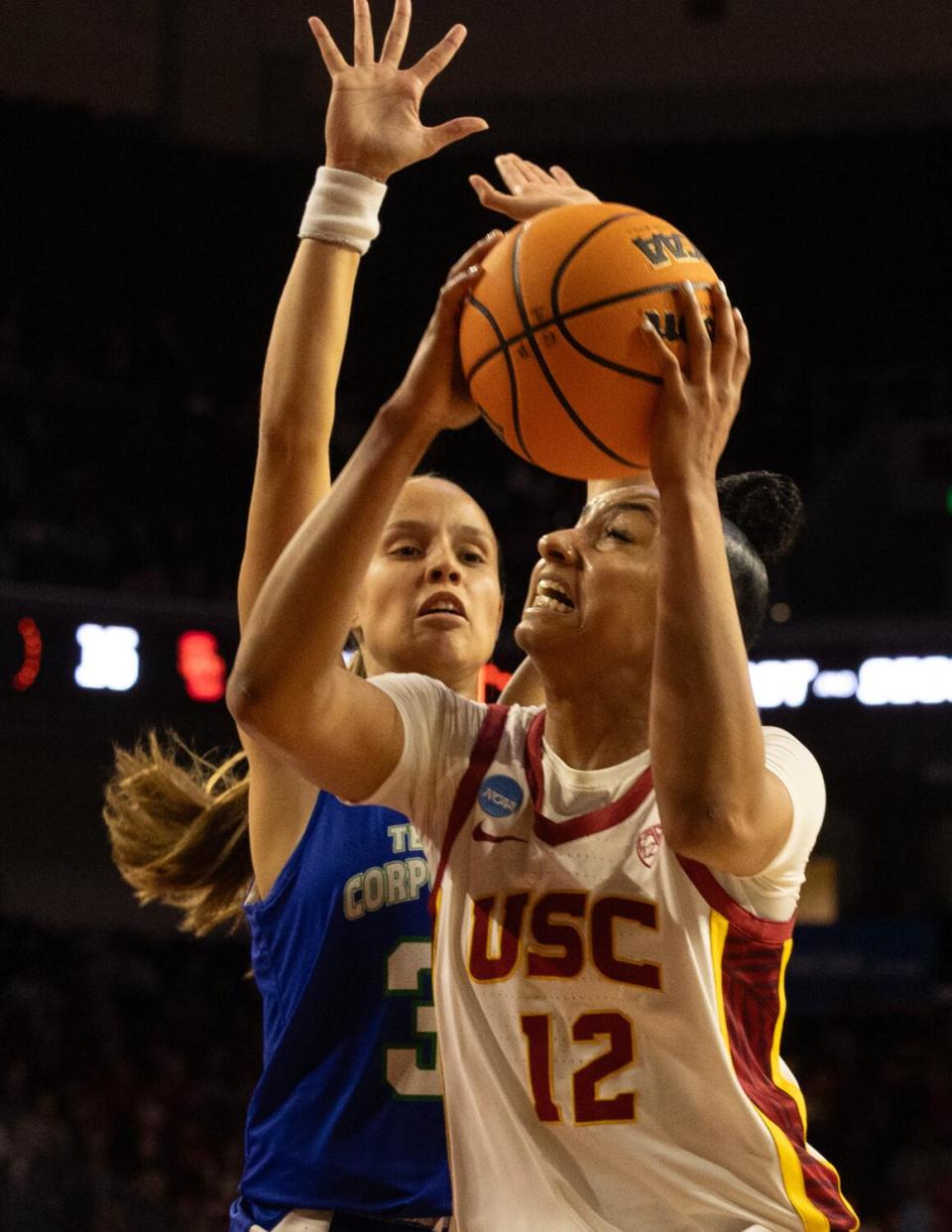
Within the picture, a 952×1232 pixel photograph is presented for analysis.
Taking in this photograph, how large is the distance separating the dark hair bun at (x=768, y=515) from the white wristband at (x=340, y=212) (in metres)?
0.74

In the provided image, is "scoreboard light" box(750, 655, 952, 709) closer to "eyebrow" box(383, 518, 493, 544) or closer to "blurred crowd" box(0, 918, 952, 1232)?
"blurred crowd" box(0, 918, 952, 1232)

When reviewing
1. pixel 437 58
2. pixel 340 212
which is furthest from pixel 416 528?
pixel 437 58

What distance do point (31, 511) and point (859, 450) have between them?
257 inches

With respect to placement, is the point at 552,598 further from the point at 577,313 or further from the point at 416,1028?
the point at 416,1028

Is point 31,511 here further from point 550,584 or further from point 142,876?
point 550,584

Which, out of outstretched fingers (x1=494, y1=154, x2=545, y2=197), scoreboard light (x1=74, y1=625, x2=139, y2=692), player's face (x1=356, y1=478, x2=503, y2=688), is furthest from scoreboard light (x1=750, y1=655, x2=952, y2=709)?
outstretched fingers (x1=494, y1=154, x2=545, y2=197)

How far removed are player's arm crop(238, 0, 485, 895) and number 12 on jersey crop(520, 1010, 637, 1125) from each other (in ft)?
2.28

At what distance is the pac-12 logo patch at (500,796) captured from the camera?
7.74 feet

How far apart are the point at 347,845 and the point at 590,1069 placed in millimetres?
860

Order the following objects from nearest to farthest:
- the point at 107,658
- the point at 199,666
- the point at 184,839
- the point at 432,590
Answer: the point at 432,590
the point at 184,839
the point at 107,658
the point at 199,666

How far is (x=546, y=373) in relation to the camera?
7.38 feet

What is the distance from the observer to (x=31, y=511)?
41.4 ft

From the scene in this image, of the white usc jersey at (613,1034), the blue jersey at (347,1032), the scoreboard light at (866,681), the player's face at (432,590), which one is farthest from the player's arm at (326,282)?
the scoreboard light at (866,681)

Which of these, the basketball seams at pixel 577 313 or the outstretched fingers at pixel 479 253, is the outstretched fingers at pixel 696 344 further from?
the outstretched fingers at pixel 479 253
